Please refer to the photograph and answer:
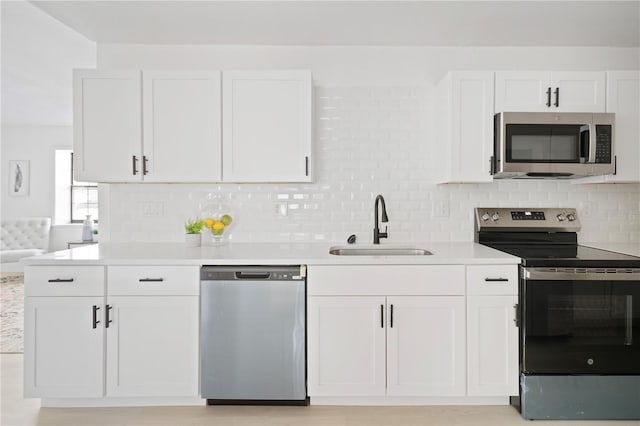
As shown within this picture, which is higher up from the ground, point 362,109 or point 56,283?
point 362,109

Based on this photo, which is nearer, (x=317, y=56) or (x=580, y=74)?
(x=580, y=74)

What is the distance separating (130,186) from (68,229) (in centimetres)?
471

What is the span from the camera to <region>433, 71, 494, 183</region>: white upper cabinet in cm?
275

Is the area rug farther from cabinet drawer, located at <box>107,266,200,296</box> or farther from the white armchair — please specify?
cabinet drawer, located at <box>107,266,200,296</box>

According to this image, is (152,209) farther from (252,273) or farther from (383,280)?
(383,280)

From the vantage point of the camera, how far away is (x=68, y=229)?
6941mm

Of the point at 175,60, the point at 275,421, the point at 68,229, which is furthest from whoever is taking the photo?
the point at 68,229

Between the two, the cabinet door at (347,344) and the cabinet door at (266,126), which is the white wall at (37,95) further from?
the cabinet door at (347,344)

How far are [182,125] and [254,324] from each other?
4.48 feet

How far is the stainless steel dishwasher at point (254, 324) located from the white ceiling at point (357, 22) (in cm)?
156

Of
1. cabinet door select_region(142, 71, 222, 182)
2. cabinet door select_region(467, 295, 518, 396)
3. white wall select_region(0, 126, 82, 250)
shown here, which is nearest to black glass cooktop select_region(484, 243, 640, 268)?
cabinet door select_region(467, 295, 518, 396)

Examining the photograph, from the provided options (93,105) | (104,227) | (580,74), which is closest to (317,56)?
(93,105)

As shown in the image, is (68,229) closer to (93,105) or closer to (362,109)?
(93,105)

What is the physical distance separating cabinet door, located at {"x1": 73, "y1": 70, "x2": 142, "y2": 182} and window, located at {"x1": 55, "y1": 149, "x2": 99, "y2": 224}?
16.0ft
